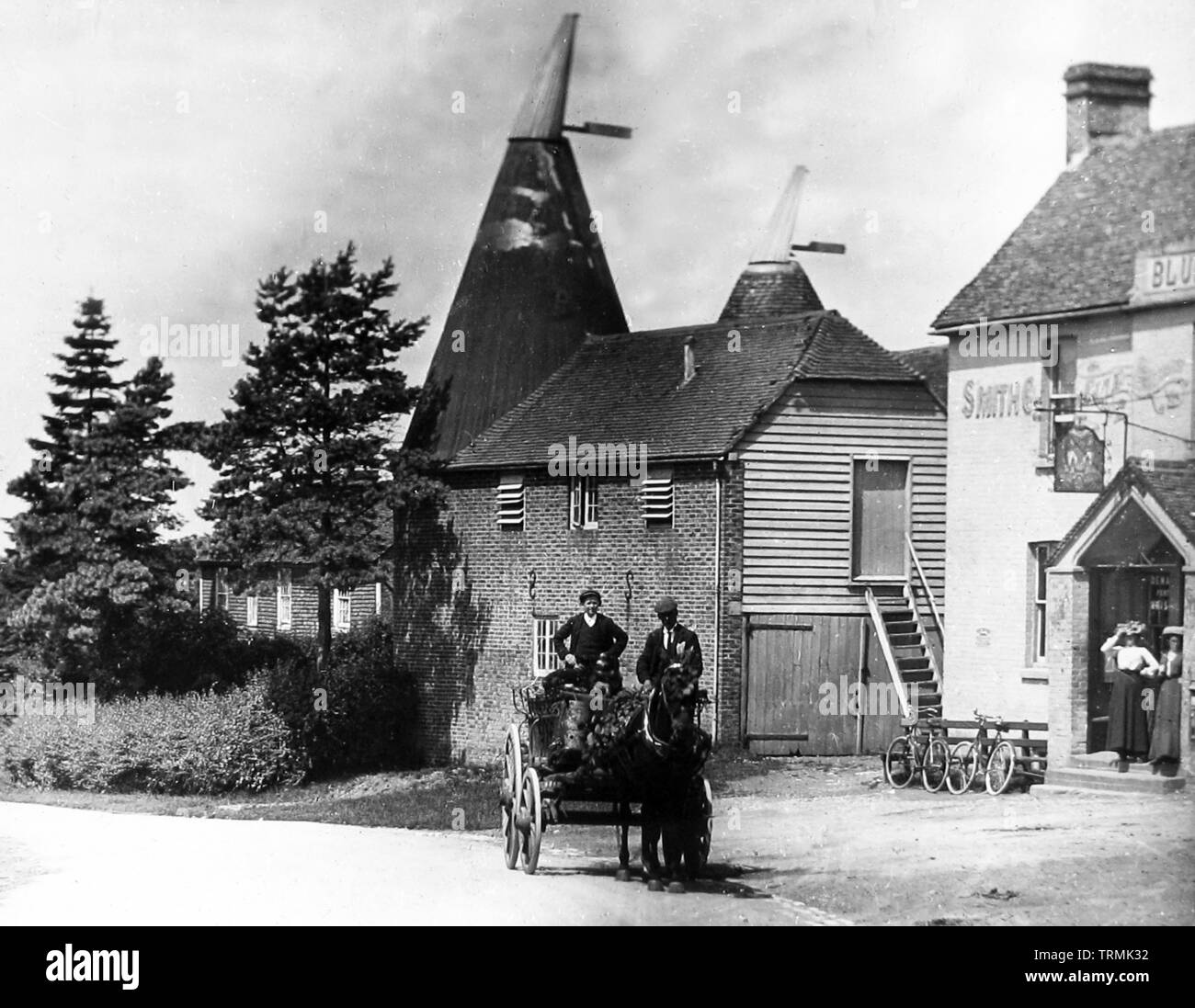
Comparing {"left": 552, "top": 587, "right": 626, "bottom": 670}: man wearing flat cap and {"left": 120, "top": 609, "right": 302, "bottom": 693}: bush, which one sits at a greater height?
{"left": 552, "top": 587, "right": 626, "bottom": 670}: man wearing flat cap

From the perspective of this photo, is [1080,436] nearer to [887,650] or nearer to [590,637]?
[887,650]

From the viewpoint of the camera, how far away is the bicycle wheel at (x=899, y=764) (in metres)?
24.9

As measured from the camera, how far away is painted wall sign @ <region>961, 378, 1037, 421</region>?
87.7ft

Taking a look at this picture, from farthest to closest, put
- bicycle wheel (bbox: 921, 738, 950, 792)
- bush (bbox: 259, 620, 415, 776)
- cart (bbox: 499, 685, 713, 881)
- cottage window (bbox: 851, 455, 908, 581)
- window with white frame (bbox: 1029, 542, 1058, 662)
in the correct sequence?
bush (bbox: 259, 620, 415, 776) < cottage window (bbox: 851, 455, 908, 581) < window with white frame (bbox: 1029, 542, 1058, 662) < bicycle wheel (bbox: 921, 738, 950, 792) < cart (bbox: 499, 685, 713, 881)

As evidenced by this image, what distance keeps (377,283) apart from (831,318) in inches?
331

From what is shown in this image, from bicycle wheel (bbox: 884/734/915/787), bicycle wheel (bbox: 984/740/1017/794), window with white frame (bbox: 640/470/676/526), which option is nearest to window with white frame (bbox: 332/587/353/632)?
window with white frame (bbox: 640/470/676/526)

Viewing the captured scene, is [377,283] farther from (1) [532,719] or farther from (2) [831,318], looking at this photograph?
(1) [532,719]

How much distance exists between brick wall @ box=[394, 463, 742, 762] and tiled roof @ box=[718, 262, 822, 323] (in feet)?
25.8

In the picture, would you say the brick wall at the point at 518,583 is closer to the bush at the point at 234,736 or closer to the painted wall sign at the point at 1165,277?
the bush at the point at 234,736

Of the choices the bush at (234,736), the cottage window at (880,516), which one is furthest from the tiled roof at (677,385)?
the bush at (234,736)

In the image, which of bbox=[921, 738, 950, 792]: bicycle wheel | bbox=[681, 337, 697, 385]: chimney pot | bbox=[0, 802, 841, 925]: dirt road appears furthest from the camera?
bbox=[681, 337, 697, 385]: chimney pot

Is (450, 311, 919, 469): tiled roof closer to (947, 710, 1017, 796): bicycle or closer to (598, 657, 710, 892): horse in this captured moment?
(947, 710, 1017, 796): bicycle

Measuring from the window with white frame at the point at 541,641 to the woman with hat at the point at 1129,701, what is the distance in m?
13.6
